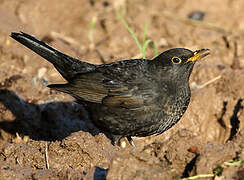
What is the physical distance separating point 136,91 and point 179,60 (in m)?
0.66

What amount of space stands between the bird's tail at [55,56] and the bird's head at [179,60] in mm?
1064

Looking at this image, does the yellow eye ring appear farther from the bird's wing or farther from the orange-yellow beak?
the bird's wing

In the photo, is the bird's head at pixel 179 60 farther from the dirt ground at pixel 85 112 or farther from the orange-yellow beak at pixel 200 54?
the dirt ground at pixel 85 112

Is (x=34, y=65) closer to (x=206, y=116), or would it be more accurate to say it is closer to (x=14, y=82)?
(x=14, y=82)

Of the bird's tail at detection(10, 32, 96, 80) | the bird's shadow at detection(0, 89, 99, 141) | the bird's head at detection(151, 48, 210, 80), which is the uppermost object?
the bird's tail at detection(10, 32, 96, 80)

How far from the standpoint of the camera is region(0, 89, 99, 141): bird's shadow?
6.59 m

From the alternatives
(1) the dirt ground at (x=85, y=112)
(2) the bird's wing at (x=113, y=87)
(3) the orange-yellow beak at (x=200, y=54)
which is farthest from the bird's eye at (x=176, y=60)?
(1) the dirt ground at (x=85, y=112)

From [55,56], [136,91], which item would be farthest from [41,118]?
[136,91]

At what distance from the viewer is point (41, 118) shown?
6.89 metres

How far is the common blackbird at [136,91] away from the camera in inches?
213

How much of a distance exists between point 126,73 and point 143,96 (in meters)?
0.44

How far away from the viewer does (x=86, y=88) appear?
578cm

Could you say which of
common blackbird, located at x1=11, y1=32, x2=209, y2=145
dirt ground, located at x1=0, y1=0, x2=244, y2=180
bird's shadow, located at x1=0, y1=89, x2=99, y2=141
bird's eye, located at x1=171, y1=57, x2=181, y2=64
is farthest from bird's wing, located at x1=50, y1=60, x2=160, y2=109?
bird's shadow, located at x1=0, y1=89, x2=99, y2=141

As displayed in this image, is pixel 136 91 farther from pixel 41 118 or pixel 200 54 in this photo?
pixel 41 118
